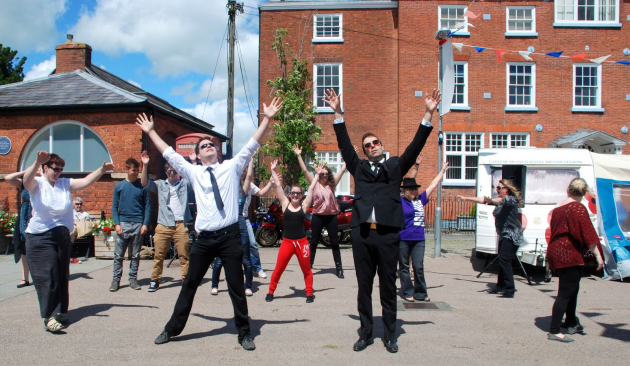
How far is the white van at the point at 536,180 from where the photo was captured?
30.2 ft

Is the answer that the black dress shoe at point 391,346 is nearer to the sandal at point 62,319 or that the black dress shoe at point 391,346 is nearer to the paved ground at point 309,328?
the paved ground at point 309,328

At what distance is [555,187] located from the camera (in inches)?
373

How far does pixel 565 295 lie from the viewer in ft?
16.7

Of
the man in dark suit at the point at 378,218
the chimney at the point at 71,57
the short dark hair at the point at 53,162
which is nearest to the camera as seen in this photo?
the man in dark suit at the point at 378,218

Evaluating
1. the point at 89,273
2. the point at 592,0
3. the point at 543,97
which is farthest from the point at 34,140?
the point at 592,0

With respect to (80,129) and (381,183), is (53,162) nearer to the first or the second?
(381,183)

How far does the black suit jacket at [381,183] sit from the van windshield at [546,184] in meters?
5.87

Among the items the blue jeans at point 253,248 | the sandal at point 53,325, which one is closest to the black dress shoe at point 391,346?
the blue jeans at point 253,248

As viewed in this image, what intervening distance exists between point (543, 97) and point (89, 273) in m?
18.5

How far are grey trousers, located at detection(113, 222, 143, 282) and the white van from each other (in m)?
6.50

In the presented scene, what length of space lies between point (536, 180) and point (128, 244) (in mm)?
7855

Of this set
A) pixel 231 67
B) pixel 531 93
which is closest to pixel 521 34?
pixel 531 93

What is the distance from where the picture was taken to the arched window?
1235 cm

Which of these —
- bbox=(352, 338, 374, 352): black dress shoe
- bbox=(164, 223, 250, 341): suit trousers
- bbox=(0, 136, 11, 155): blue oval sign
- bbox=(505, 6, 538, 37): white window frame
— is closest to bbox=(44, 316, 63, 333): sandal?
bbox=(164, 223, 250, 341): suit trousers
